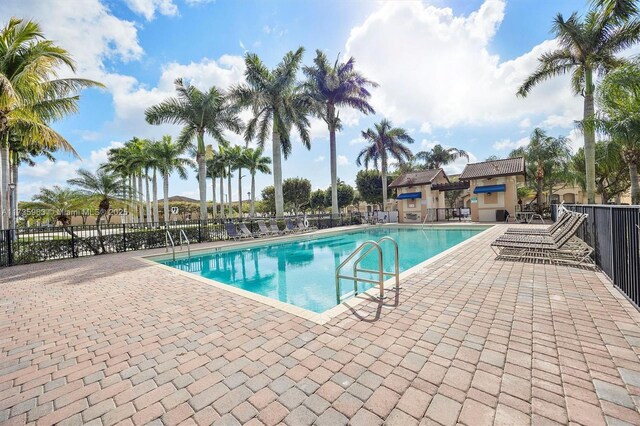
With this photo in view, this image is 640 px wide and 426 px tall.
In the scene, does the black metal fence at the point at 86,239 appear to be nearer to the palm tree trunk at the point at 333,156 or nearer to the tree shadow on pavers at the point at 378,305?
the palm tree trunk at the point at 333,156

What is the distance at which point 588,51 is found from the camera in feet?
45.7

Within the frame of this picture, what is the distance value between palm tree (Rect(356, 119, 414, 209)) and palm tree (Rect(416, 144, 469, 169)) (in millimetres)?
11156

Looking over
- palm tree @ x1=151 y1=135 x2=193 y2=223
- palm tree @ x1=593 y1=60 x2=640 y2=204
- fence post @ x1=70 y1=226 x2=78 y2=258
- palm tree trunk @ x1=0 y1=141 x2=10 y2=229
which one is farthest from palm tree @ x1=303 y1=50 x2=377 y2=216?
palm tree trunk @ x1=0 y1=141 x2=10 y2=229

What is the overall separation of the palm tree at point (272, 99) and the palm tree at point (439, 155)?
2649cm

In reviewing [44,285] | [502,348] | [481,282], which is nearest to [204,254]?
[44,285]

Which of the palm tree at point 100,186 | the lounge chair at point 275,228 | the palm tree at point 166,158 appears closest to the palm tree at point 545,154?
the lounge chair at point 275,228

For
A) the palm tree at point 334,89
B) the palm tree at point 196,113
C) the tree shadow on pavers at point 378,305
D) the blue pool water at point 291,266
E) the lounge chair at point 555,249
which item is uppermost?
the palm tree at point 334,89

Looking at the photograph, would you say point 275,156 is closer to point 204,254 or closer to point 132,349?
point 204,254

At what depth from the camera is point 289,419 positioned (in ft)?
6.24

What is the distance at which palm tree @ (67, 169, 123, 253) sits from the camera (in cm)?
1291

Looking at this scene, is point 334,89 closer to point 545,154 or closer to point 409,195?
point 409,195

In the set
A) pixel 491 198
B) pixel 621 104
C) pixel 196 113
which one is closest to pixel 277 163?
pixel 196 113

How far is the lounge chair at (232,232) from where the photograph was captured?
14.6 meters

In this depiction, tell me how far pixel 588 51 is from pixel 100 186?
86.3 ft
